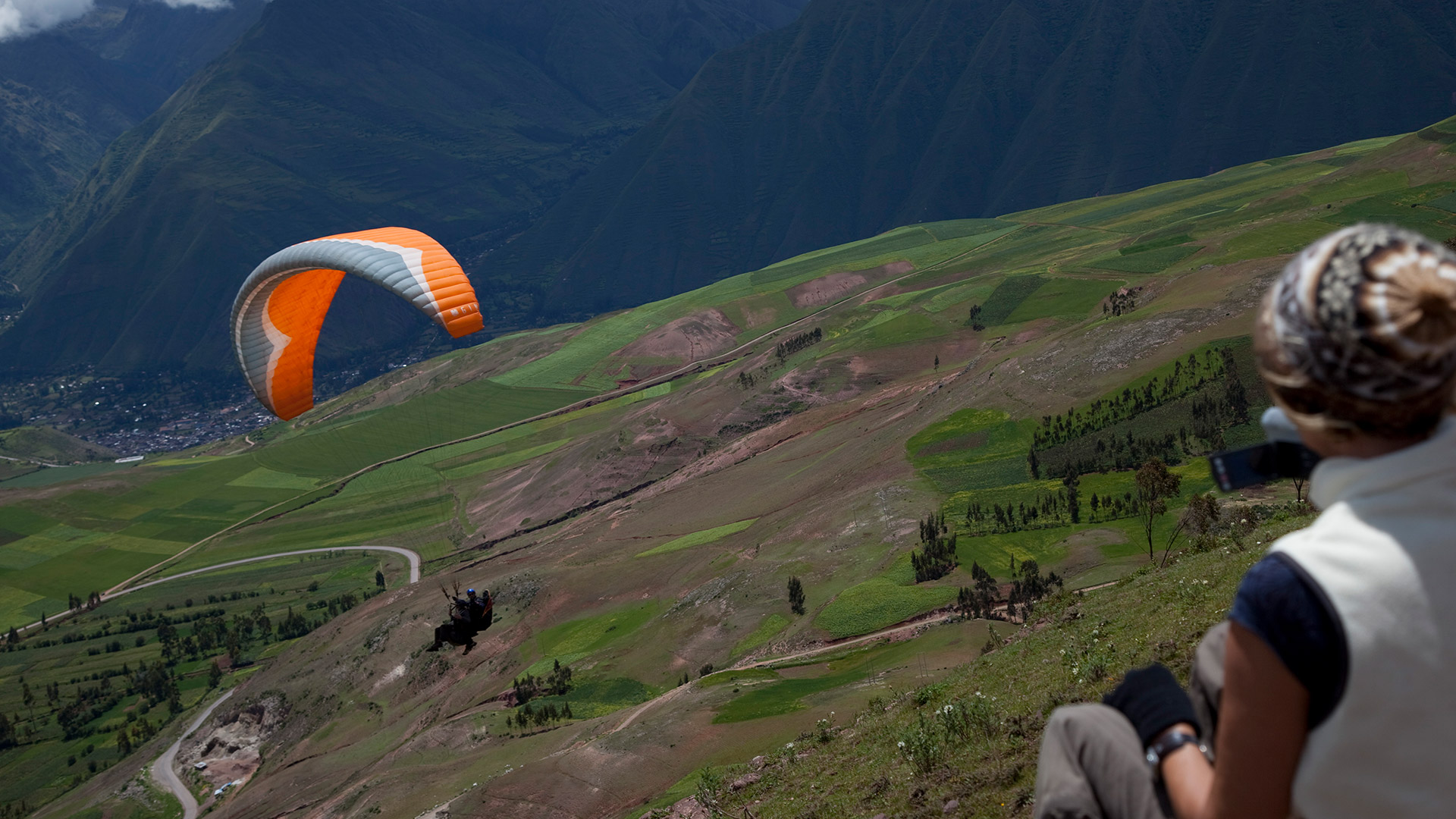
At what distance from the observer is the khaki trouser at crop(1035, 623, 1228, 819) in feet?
9.02

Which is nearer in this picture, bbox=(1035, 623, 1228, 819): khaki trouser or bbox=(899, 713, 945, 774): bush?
bbox=(1035, 623, 1228, 819): khaki trouser

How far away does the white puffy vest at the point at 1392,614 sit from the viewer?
2154mm

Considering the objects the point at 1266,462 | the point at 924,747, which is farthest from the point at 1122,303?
the point at 1266,462

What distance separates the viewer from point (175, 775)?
149 feet

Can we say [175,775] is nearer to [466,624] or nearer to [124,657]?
[466,624]

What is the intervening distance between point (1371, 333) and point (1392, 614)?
645 mm

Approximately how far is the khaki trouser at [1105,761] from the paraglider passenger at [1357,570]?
0.38m

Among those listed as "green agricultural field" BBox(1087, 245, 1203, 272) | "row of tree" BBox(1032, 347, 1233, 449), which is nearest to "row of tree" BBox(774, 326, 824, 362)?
"green agricultural field" BBox(1087, 245, 1203, 272)

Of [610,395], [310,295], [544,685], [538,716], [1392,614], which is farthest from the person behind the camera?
[610,395]

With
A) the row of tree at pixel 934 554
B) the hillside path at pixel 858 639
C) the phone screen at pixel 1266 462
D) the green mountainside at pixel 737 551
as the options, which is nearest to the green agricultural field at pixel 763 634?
the green mountainside at pixel 737 551

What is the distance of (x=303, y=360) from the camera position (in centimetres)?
2800

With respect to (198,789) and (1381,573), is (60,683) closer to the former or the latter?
(198,789)

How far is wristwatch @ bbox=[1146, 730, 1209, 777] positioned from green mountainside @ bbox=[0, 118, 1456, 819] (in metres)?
4.66

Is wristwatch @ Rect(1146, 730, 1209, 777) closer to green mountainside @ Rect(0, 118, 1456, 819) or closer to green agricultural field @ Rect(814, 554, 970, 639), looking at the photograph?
green mountainside @ Rect(0, 118, 1456, 819)
